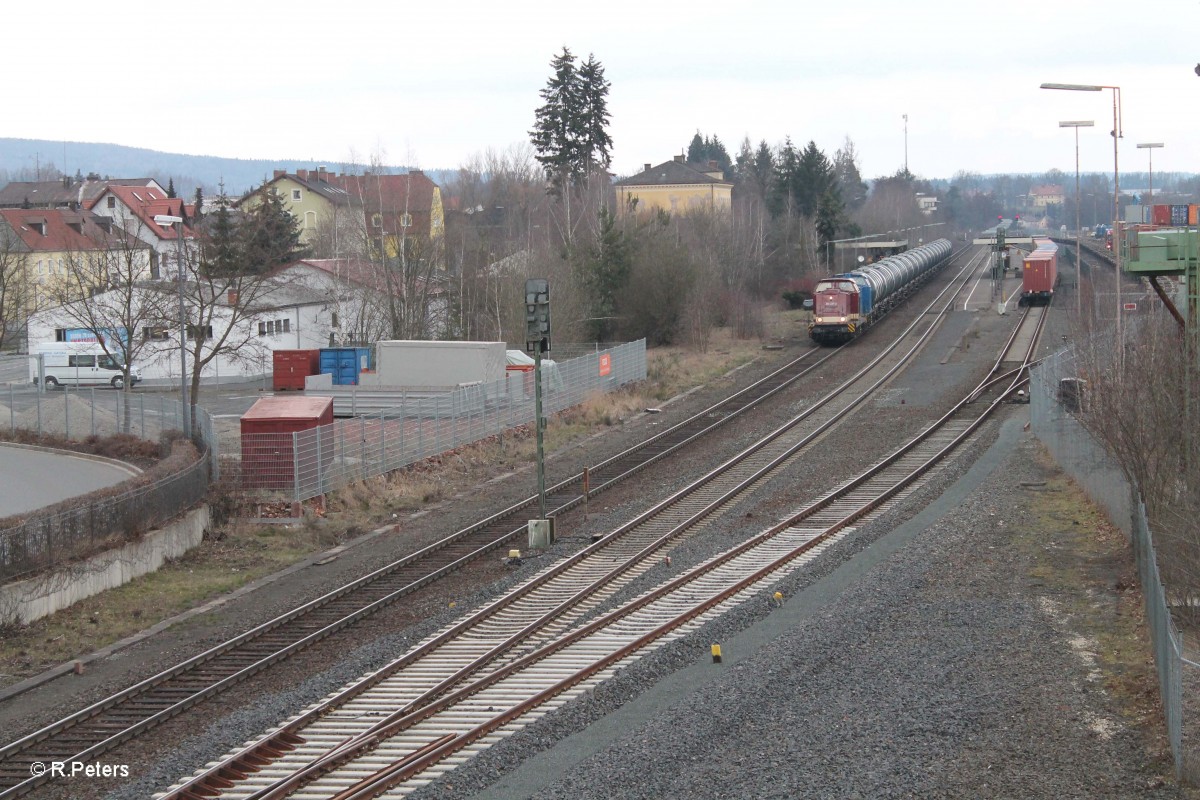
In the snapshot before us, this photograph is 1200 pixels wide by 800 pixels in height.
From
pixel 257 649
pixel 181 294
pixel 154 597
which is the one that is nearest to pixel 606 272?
pixel 181 294

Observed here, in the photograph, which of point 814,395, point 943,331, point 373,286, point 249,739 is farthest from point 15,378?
point 249,739

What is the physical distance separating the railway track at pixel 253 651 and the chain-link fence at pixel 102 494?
12.5ft

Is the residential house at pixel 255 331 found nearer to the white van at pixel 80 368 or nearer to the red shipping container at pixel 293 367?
the white van at pixel 80 368

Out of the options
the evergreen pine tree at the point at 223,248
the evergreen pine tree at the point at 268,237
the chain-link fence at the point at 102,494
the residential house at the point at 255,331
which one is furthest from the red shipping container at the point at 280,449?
the residential house at the point at 255,331

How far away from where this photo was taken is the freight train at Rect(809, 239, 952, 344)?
48750 mm

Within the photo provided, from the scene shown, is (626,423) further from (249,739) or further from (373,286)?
(249,739)

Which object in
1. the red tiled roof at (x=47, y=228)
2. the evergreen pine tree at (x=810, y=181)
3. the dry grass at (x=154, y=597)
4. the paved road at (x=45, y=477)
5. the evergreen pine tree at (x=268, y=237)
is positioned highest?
the evergreen pine tree at (x=810, y=181)

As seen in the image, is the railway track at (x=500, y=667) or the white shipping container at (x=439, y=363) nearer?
the railway track at (x=500, y=667)

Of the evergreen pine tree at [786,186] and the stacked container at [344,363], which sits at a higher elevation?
the evergreen pine tree at [786,186]

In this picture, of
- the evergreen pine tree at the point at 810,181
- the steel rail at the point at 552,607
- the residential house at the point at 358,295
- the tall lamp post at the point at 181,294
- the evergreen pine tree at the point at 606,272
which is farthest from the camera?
the evergreen pine tree at the point at 810,181

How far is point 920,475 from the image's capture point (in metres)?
25.3

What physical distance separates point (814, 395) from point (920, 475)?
12186 mm

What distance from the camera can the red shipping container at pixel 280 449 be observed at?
23.5 m

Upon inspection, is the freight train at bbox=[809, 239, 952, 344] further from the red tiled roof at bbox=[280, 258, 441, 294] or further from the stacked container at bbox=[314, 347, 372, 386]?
the stacked container at bbox=[314, 347, 372, 386]
